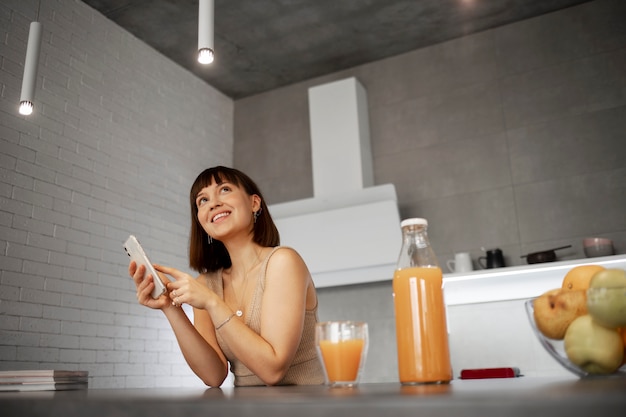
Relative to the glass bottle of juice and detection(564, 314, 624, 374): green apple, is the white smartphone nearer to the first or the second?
the glass bottle of juice

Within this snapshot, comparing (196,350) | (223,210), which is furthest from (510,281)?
(196,350)

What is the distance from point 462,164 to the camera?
13.0 feet

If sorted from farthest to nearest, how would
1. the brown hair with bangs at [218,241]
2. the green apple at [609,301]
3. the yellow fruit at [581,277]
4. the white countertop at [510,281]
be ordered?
1. the white countertop at [510,281]
2. the brown hair with bangs at [218,241]
3. the yellow fruit at [581,277]
4. the green apple at [609,301]

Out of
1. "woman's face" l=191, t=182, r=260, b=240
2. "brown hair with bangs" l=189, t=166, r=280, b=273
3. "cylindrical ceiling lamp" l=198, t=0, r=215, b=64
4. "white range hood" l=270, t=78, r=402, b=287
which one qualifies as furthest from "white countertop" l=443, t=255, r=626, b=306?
"cylindrical ceiling lamp" l=198, t=0, r=215, b=64

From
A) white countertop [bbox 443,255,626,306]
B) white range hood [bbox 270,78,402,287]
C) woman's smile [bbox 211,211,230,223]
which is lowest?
white countertop [bbox 443,255,626,306]

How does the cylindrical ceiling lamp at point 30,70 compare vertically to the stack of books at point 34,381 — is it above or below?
above

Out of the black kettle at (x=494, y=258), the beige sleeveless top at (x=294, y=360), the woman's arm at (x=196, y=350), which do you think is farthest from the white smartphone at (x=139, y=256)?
the black kettle at (x=494, y=258)

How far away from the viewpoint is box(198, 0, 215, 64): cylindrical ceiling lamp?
1.70 meters

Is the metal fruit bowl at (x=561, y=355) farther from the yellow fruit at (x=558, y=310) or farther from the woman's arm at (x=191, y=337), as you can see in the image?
the woman's arm at (x=191, y=337)

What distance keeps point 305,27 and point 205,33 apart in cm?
240

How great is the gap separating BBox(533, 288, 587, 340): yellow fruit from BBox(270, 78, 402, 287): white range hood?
2.71 meters

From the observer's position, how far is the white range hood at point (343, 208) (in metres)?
3.59

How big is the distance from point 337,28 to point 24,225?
2409mm

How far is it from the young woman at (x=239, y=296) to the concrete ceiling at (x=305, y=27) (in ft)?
7.30
